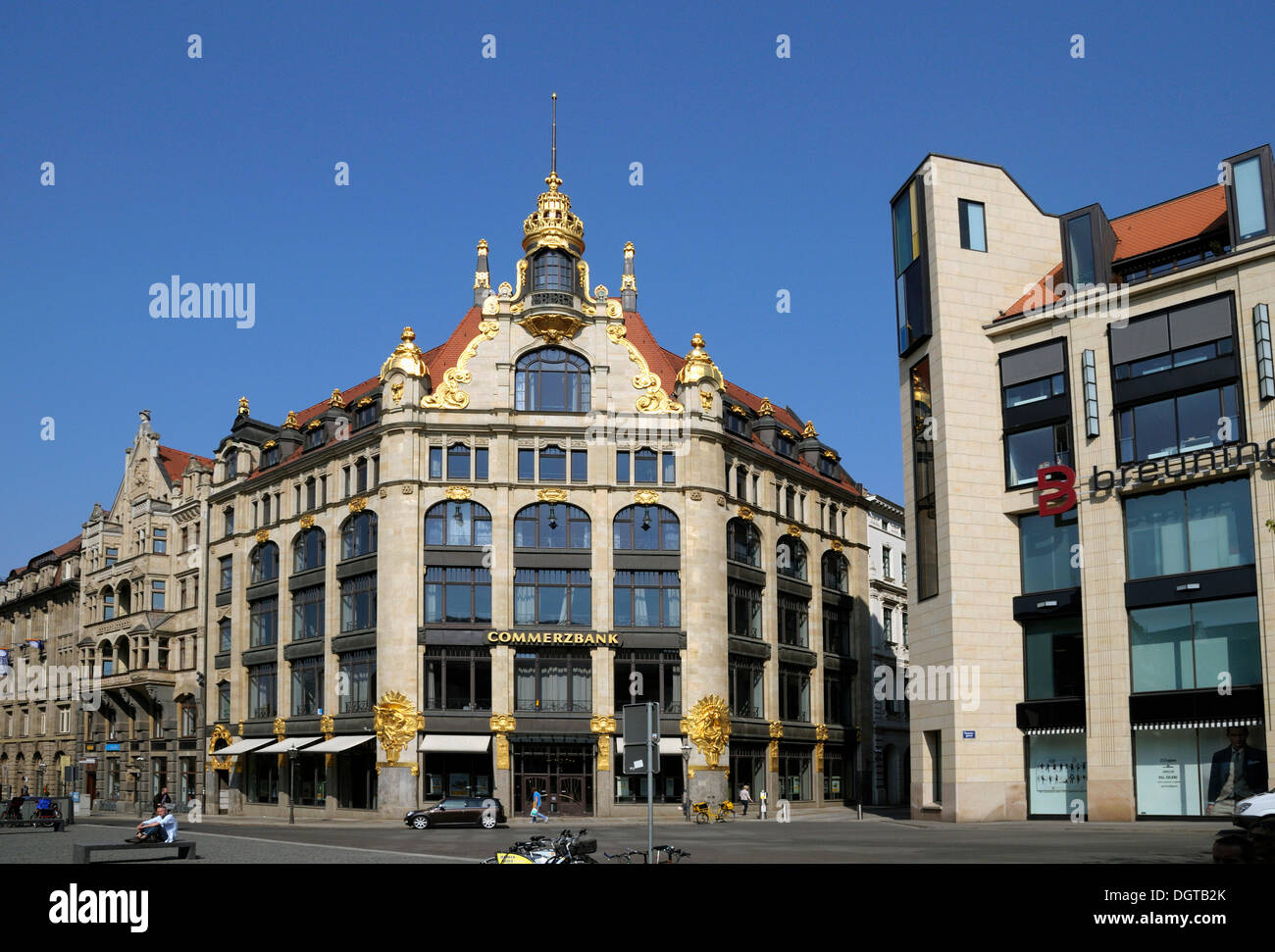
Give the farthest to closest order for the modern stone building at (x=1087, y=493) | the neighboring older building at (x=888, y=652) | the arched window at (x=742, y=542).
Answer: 1. the neighboring older building at (x=888, y=652)
2. the arched window at (x=742, y=542)
3. the modern stone building at (x=1087, y=493)

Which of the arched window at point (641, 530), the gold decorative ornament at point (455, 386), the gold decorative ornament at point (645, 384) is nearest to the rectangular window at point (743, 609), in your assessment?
the arched window at point (641, 530)

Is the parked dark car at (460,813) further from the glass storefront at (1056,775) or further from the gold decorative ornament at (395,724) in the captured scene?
the glass storefront at (1056,775)

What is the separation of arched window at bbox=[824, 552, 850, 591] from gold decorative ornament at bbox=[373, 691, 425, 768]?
86.3ft

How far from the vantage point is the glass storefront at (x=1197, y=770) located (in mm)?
40625

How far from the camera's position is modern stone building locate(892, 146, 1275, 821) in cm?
4172

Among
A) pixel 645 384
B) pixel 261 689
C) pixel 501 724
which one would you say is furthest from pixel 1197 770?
pixel 261 689

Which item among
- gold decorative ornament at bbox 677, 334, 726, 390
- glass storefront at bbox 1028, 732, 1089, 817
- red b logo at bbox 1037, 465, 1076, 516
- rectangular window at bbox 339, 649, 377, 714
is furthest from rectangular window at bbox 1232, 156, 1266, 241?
rectangular window at bbox 339, 649, 377, 714

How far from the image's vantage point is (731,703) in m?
66.6

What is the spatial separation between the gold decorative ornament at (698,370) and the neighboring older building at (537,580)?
11 cm

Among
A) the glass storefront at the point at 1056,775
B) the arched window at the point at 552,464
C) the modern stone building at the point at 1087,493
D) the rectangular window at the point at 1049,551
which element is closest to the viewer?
the modern stone building at the point at 1087,493

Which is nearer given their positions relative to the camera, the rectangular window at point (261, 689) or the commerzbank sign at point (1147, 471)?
the commerzbank sign at point (1147, 471)
